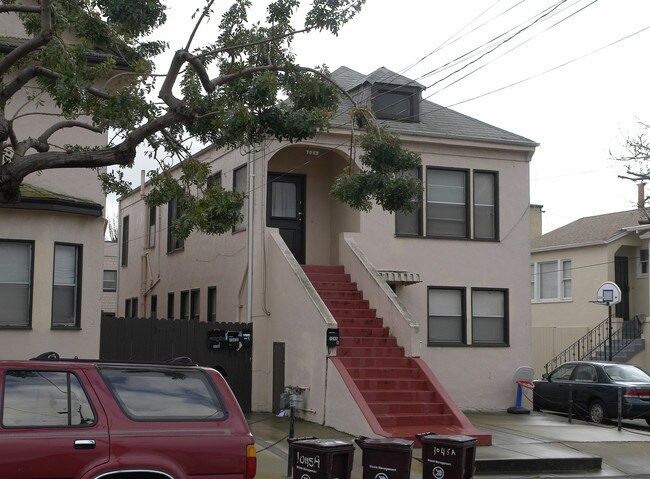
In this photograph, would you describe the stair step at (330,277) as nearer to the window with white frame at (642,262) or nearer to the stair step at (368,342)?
the stair step at (368,342)

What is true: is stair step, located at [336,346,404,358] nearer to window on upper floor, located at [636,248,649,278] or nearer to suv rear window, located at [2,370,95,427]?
suv rear window, located at [2,370,95,427]

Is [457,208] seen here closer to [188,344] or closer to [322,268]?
[322,268]

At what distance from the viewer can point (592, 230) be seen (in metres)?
33.4

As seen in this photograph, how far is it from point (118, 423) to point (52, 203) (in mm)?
9004

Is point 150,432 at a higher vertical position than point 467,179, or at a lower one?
lower

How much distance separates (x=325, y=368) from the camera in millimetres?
16594

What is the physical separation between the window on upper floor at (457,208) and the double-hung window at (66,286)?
25.9ft

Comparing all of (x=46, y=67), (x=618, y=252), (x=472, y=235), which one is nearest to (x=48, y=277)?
(x=46, y=67)

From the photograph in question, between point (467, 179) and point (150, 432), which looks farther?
point (467, 179)

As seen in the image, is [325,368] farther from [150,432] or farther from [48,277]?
[150,432]

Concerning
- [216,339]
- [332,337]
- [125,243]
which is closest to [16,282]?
[216,339]

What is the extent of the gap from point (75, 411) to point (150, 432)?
2.05 feet

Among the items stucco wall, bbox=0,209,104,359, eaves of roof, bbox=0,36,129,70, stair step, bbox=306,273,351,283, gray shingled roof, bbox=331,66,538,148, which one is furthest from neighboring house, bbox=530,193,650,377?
eaves of roof, bbox=0,36,129,70

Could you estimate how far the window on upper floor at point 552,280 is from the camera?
3316 centimetres
